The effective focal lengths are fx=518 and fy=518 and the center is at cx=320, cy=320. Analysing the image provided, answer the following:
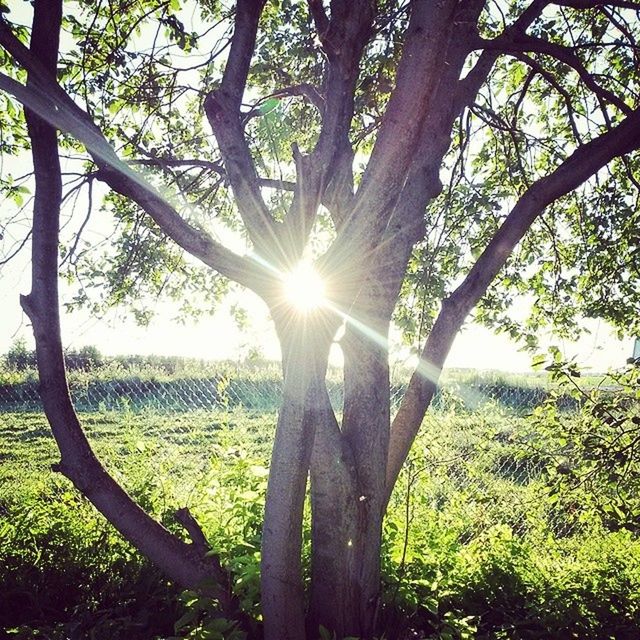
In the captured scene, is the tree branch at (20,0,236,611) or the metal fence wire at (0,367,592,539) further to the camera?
the metal fence wire at (0,367,592,539)

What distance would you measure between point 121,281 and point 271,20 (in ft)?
7.79

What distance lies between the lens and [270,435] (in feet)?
28.3

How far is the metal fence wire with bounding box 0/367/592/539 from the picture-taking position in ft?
13.6

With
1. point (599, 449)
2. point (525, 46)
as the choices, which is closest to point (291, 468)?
point (599, 449)

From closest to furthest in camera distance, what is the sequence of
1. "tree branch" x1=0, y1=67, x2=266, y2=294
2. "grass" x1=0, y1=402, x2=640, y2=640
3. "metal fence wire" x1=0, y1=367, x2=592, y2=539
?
1. "tree branch" x1=0, y1=67, x2=266, y2=294
2. "grass" x1=0, y1=402, x2=640, y2=640
3. "metal fence wire" x1=0, y1=367, x2=592, y2=539

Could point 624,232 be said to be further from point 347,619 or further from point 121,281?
point 121,281

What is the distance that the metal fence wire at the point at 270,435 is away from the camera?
416cm

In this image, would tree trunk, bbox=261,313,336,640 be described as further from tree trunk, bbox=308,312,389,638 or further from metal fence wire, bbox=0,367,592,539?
metal fence wire, bbox=0,367,592,539

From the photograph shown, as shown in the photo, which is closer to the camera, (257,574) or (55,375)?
(257,574)

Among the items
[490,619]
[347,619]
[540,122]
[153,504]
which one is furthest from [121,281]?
[540,122]

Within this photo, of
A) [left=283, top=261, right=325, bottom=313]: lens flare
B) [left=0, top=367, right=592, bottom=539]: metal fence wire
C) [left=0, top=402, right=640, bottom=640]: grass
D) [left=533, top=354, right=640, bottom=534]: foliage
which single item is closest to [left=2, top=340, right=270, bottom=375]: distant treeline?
[left=0, top=367, right=592, bottom=539]: metal fence wire

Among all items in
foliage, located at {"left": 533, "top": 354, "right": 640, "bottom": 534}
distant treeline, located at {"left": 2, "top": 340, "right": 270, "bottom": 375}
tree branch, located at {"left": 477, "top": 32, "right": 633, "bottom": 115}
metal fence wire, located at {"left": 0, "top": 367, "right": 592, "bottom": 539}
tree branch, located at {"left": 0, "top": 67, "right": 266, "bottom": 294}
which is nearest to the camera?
tree branch, located at {"left": 0, "top": 67, "right": 266, "bottom": 294}

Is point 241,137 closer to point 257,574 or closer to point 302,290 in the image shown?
point 302,290

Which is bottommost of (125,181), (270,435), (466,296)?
(270,435)
